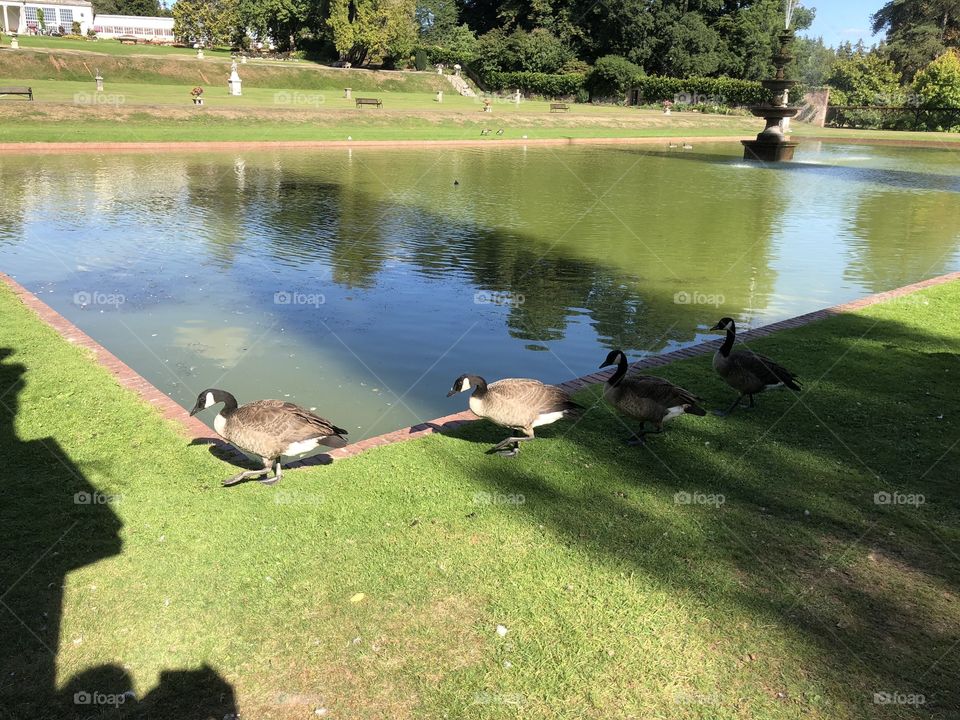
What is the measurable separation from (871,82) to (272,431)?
10271 cm

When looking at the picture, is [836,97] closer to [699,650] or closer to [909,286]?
[909,286]

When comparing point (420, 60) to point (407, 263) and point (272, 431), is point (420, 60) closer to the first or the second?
point (407, 263)

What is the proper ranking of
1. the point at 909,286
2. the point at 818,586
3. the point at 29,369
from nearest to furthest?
the point at 818,586 → the point at 29,369 → the point at 909,286

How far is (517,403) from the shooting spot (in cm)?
698

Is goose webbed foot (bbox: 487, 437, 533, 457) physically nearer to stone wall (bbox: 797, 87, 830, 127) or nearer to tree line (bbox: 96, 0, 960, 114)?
tree line (bbox: 96, 0, 960, 114)

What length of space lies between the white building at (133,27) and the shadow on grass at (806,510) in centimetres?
12752

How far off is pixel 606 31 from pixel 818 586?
9183 centimetres

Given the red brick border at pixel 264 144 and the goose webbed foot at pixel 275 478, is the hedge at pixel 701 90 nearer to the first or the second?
the red brick border at pixel 264 144

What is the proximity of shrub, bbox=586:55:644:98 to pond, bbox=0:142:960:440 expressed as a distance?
5492 cm

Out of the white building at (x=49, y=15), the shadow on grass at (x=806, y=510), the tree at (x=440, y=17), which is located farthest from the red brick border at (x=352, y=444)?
the white building at (x=49, y=15)

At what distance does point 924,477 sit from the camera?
22.7ft

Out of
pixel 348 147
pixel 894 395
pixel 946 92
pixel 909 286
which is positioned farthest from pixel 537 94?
pixel 894 395

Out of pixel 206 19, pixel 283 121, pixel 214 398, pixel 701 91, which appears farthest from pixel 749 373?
pixel 206 19

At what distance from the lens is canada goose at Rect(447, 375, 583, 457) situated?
700 centimetres
